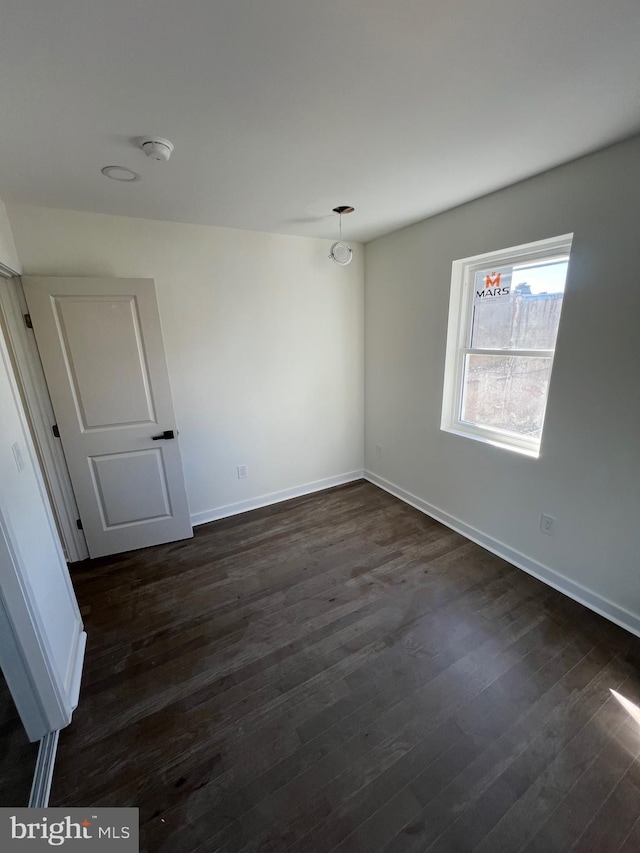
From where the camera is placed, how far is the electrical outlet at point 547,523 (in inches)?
84.5

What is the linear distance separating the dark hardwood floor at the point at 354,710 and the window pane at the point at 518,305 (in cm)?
158

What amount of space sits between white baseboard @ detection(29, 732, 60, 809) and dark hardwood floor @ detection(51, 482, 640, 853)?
30 millimetres

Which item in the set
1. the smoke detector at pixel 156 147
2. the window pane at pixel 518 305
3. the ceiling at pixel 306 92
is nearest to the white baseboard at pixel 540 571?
the window pane at pixel 518 305

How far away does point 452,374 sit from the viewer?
108 inches

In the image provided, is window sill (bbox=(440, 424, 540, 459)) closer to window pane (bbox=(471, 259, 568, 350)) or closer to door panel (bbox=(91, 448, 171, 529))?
window pane (bbox=(471, 259, 568, 350))

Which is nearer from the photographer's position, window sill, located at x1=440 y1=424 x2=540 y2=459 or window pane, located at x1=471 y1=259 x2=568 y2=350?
window pane, located at x1=471 y1=259 x2=568 y2=350

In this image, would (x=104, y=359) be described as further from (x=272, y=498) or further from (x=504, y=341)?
(x=504, y=341)

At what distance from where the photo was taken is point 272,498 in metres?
3.38

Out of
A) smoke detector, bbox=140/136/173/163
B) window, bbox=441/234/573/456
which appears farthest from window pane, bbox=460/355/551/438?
smoke detector, bbox=140/136/173/163

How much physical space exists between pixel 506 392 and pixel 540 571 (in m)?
1.22

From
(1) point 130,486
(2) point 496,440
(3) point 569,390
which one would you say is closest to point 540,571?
(2) point 496,440

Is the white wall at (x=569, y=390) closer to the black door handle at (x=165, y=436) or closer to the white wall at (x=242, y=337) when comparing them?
the white wall at (x=242, y=337)

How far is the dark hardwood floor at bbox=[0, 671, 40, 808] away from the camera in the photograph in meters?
1.26

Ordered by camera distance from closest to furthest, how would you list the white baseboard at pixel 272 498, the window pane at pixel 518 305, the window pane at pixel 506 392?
the window pane at pixel 518 305 < the window pane at pixel 506 392 < the white baseboard at pixel 272 498
